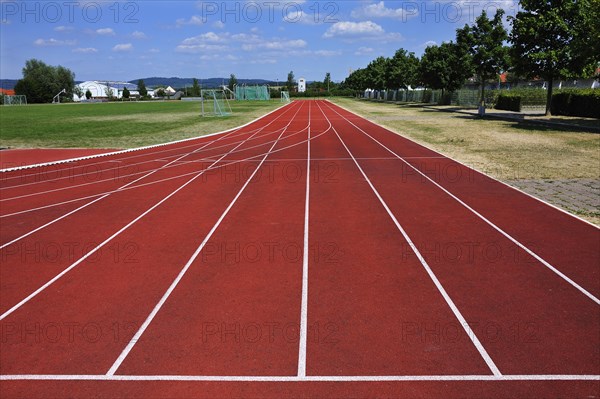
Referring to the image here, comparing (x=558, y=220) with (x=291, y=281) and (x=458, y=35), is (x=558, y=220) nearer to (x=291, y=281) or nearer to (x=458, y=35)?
(x=291, y=281)

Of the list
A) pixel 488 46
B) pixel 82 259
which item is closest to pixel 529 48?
pixel 488 46

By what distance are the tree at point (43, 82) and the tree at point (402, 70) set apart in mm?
86752

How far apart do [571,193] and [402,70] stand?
62.7 meters

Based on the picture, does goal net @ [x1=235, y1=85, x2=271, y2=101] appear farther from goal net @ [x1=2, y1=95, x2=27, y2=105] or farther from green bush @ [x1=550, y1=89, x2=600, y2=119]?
green bush @ [x1=550, y1=89, x2=600, y2=119]

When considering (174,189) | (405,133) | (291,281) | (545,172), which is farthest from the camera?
(405,133)

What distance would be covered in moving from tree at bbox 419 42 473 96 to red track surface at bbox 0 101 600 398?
37771mm

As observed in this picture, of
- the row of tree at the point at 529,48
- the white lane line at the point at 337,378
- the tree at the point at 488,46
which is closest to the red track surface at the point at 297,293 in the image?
the white lane line at the point at 337,378

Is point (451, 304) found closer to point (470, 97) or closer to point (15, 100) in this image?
point (470, 97)

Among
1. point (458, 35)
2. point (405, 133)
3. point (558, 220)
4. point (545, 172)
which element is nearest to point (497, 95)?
point (458, 35)

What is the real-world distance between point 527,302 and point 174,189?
8998mm

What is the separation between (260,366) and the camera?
4453 mm

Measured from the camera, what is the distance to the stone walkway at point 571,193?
30.8 ft

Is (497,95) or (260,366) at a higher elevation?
(497,95)

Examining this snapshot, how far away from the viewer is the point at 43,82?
11031 centimetres
